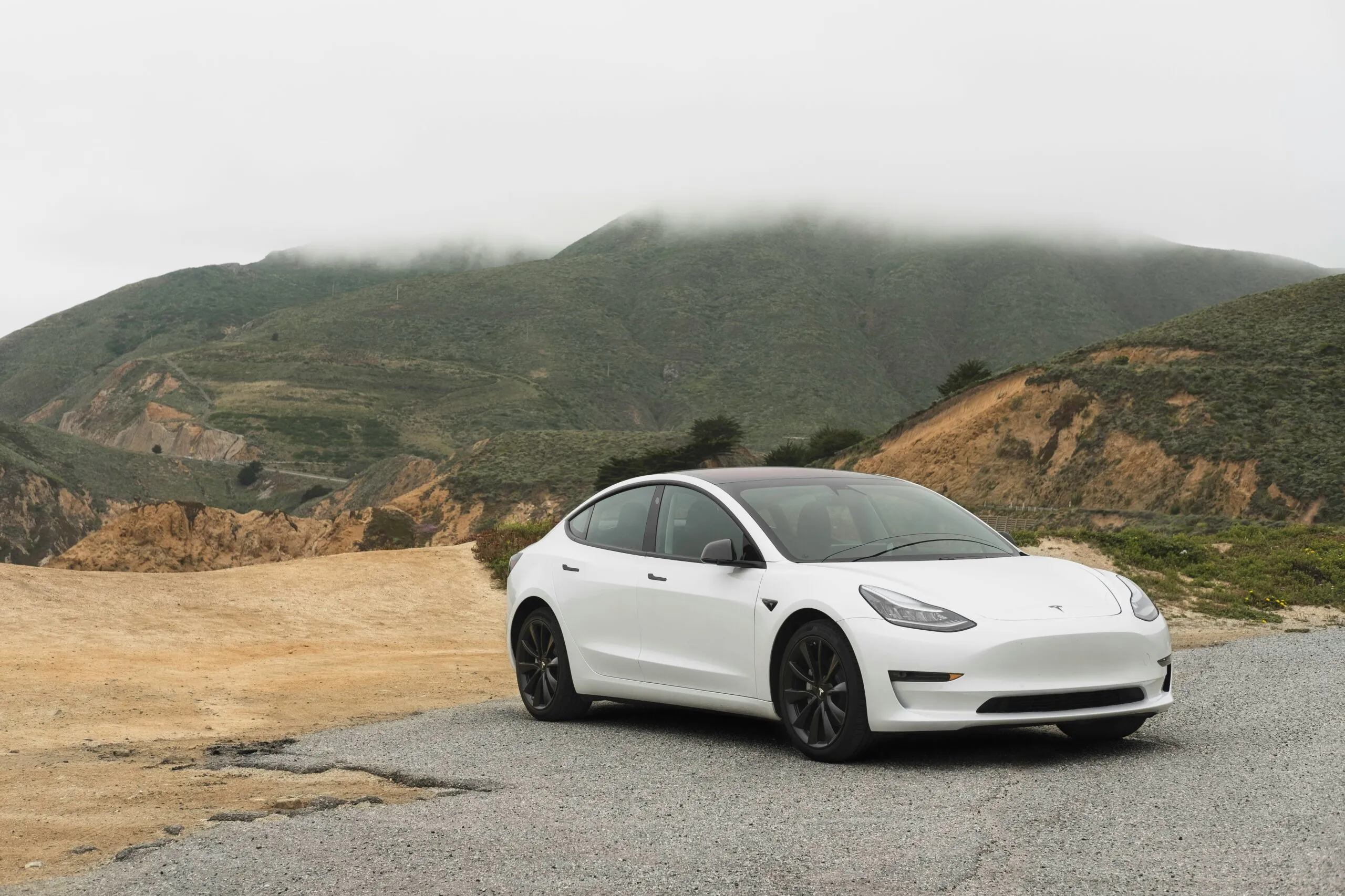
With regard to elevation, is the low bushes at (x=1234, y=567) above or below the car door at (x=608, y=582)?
below

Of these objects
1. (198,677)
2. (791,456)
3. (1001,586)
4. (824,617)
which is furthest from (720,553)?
(791,456)

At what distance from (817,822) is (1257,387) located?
4497 centimetres

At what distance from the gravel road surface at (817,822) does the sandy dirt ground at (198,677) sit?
679 mm

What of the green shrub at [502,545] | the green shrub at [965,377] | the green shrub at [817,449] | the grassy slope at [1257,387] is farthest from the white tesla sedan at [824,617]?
the green shrub at [965,377]

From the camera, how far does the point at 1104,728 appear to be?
290 inches

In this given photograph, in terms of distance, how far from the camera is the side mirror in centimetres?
748

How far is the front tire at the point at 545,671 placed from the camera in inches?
352

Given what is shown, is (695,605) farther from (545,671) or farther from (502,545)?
(502,545)

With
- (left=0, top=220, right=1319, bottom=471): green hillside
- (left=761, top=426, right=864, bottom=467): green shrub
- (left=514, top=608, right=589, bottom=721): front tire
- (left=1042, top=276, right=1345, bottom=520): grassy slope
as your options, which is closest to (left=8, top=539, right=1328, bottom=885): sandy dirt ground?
(left=514, top=608, right=589, bottom=721): front tire

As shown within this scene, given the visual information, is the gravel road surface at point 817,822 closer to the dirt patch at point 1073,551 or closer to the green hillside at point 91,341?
the dirt patch at point 1073,551

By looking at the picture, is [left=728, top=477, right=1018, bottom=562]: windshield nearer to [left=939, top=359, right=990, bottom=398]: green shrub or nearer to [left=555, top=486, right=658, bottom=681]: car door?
[left=555, top=486, right=658, bottom=681]: car door

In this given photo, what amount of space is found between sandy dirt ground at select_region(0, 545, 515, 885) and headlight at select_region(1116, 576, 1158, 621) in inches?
155

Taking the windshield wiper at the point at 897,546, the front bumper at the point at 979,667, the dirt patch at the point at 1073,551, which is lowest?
the dirt patch at the point at 1073,551

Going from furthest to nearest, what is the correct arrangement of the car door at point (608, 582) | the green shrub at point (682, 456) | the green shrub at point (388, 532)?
the green shrub at point (682, 456), the green shrub at point (388, 532), the car door at point (608, 582)
